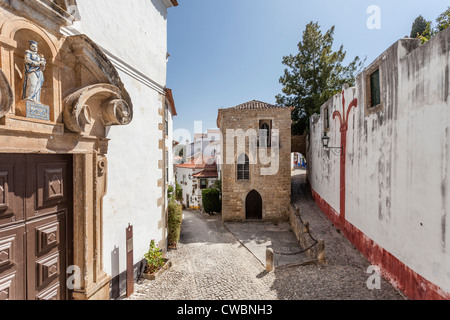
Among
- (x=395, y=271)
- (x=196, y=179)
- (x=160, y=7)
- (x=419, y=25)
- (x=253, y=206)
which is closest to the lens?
(x=395, y=271)

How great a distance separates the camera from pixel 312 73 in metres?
19.1

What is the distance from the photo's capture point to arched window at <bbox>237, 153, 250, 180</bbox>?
1458 cm

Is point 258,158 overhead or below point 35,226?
overhead

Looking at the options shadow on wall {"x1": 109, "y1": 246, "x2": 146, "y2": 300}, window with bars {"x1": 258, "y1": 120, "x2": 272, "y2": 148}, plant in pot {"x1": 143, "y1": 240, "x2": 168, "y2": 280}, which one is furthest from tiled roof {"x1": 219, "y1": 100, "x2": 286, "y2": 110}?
shadow on wall {"x1": 109, "y1": 246, "x2": 146, "y2": 300}

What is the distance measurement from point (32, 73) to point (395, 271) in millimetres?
8049

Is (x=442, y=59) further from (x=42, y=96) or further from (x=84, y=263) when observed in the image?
(x=84, y=263)

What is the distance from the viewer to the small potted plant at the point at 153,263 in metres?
5.66

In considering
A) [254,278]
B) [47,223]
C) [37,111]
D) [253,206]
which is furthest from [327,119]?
[47,223]

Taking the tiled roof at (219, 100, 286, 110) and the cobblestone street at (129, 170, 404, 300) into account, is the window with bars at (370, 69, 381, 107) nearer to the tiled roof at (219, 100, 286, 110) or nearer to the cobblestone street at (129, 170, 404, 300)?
the cobblestone street at (129, 170, 404, 300)

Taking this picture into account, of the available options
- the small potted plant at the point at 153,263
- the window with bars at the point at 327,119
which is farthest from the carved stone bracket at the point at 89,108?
the window with bars at the point at 327,119

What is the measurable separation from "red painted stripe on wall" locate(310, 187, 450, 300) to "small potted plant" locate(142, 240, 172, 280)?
5985 mm

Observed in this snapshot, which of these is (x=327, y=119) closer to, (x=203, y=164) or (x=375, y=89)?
(x=375, y=89)

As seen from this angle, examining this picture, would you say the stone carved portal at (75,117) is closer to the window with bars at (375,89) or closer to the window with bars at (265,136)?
the window with bars at (375,89)
